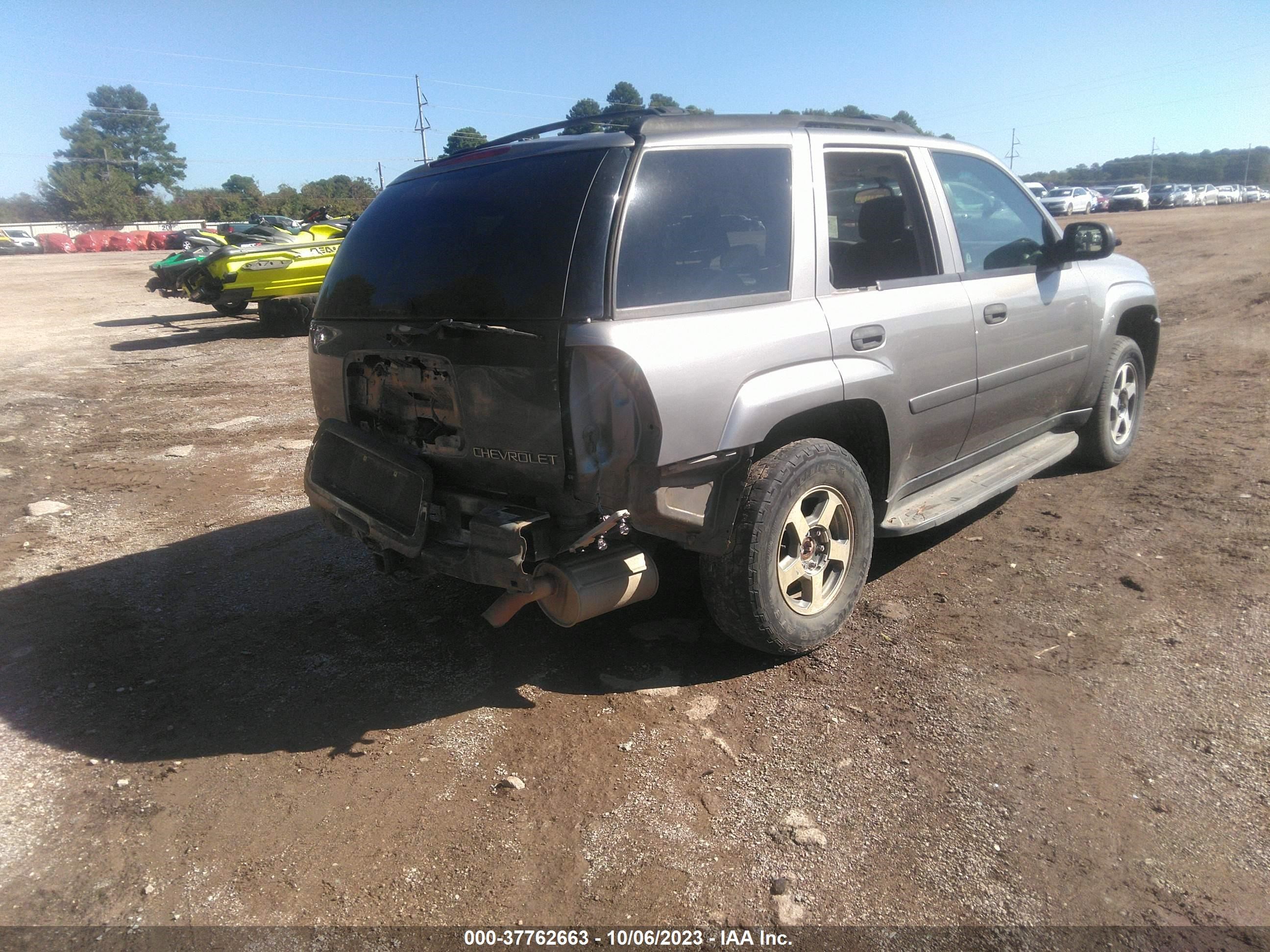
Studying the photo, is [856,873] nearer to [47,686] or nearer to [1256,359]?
[47,686]

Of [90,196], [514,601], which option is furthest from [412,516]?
[90,196]

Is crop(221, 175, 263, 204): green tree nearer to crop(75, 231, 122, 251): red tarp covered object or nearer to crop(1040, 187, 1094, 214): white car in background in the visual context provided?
crop(75, 231, 122, 251): red tarp covered object

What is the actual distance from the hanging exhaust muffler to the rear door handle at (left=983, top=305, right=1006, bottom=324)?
221 centimetres

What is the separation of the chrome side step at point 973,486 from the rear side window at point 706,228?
4.19ft

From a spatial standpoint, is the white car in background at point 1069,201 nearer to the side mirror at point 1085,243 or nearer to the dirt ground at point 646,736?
the side mirror at point 1085,243

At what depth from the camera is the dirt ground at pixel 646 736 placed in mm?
2445

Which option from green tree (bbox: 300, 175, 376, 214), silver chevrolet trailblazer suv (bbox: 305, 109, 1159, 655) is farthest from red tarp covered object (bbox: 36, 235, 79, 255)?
silver chevrolet trailblazer suv (bbox: 305, 109, 1159, 655)

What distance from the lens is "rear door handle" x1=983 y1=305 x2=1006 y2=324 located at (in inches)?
167

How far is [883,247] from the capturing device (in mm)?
4070

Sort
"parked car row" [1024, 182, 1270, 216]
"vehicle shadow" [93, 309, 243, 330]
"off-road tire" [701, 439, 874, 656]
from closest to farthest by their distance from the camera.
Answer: "off-road tire" [701, 439, 874, 656]
"vehicle shadow" [93, 309, 243, 330]
"parked car row" [1024, 182, 1270, 216]

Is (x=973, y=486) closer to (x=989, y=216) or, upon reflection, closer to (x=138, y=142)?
(x=989, y=216)

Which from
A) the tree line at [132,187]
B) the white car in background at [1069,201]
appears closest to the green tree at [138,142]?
the tree line at [132,187]

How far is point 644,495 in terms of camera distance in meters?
2.88

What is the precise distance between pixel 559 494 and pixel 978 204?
118 inches
